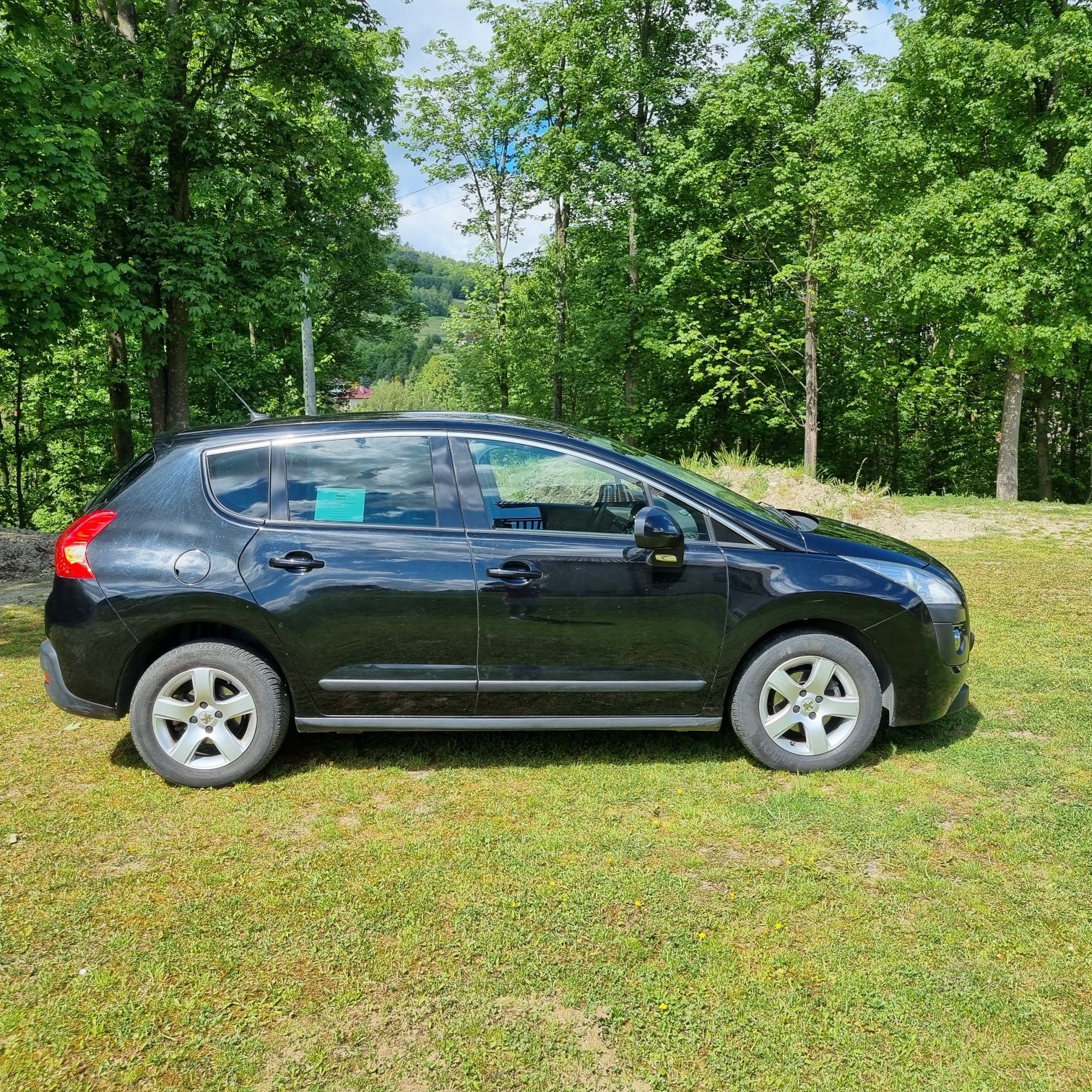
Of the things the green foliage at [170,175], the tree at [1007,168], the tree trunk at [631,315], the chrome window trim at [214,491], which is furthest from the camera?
the tree trunk at [631,315]

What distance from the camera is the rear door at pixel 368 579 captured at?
4.01 meters

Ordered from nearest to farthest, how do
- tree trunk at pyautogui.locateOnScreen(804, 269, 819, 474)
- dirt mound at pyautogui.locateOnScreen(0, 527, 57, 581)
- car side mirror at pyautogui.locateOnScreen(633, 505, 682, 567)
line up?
car side mirror at pyautogui.locateOnScreen(633, 505, 682, 567) → dirt mound at pyautogui.locateOnScreen(0, 527, 57, 581) → tree trunk at pyautogui.locateOnScreen(804, 269, 819, 474)

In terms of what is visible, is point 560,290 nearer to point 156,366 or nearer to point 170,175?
point 170,175

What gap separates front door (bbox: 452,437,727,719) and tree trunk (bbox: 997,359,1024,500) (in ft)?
55.7

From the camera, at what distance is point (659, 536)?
399cm

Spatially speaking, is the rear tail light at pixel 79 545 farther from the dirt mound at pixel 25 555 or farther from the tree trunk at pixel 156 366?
the tree trunk at pixel 156 366

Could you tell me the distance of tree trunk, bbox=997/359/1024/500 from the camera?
59.9 feet

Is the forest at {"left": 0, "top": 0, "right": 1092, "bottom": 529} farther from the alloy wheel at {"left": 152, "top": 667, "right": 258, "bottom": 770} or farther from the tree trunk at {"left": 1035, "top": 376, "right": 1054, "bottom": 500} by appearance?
the alloy wheel at {"left": 152, "top": 667, "right": 258, "bottom": 770}

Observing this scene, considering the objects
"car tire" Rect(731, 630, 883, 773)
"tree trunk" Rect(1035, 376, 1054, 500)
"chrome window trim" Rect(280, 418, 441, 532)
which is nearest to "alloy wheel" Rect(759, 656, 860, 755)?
"car tire" Rect(731, 630, 883, 773)

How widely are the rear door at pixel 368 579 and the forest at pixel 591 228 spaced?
7.18m

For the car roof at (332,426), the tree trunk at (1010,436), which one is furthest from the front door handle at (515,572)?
the tree trunk at (1010,436)

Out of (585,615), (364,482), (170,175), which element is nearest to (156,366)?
(170,175)

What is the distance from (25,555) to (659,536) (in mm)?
8607

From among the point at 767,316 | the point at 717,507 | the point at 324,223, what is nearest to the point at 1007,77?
the point at 767,316
